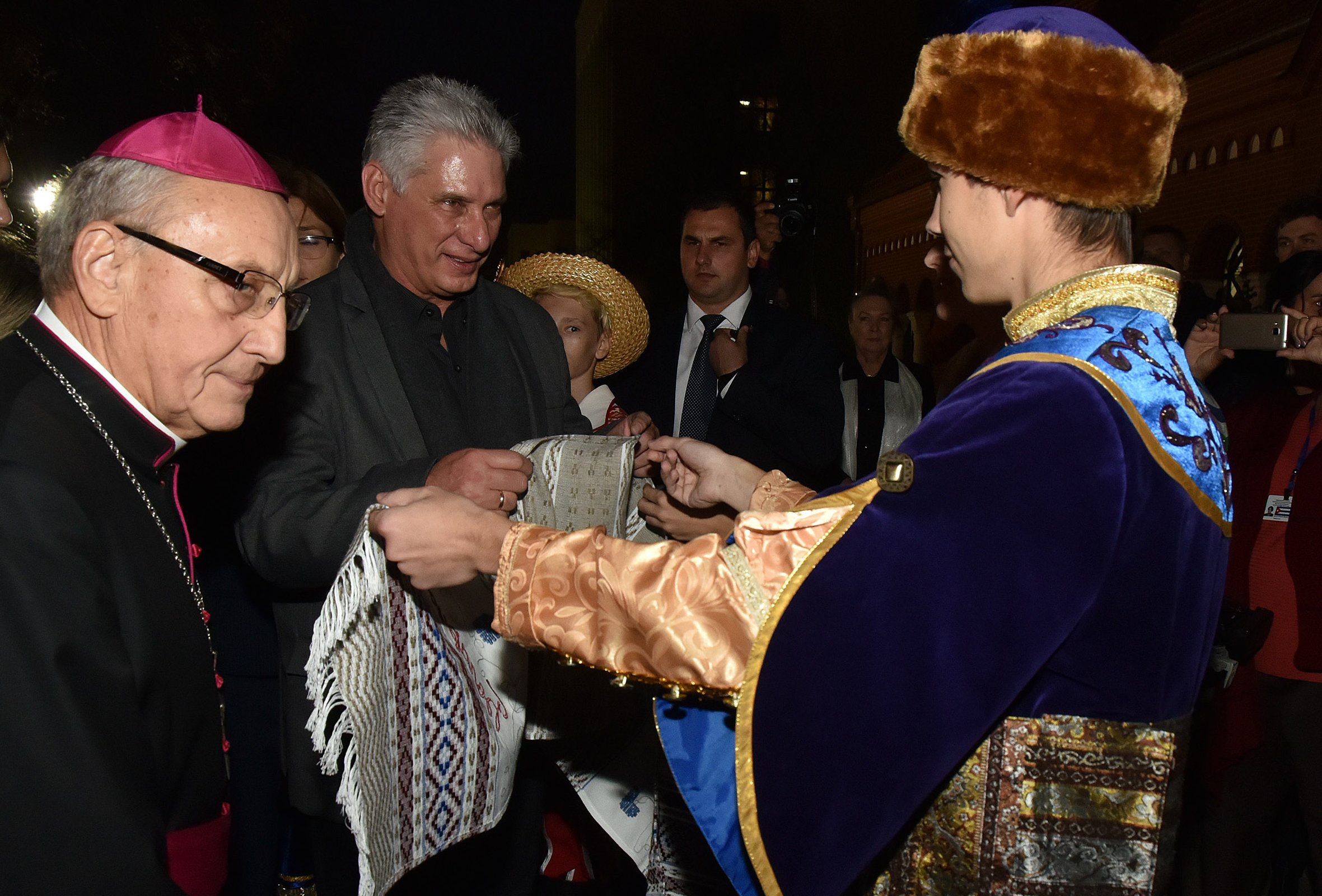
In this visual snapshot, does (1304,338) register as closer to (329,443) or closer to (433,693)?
(433,693)

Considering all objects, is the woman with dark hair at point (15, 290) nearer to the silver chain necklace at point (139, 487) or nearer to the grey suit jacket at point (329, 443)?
the grey suit jacket at point (329, 443)

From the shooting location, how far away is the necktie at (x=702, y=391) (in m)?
4.03

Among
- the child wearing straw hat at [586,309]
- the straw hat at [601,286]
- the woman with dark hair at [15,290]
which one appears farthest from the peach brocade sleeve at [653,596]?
the straw hat at [601,286]

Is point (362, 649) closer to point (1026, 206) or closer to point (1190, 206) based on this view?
point (1026, 206)

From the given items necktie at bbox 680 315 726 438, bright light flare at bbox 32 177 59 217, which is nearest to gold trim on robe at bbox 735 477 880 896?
necktie at bbox 680 315 726 438

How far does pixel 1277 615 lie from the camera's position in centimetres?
312

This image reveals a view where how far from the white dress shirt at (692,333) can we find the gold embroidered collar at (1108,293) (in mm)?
2551

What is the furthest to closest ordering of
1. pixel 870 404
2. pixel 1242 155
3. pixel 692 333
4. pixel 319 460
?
pixel 1242 155
pixel 870 404
pixel 692 333
pixel 319 460

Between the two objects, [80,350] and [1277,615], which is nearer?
[80,350]

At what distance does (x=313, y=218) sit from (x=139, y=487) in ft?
7.98

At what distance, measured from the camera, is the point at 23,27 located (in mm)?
5121

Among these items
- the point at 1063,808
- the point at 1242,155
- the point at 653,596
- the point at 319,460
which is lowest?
the point at 1063,808

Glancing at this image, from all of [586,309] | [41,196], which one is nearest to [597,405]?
[586,309]

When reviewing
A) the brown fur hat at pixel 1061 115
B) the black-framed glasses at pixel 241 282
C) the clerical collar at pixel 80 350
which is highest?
the brown fur hat at pixel 1061 115
